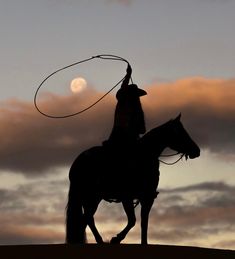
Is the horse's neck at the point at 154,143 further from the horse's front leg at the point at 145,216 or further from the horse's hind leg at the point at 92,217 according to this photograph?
the horse's hind leg at the point at 92,217

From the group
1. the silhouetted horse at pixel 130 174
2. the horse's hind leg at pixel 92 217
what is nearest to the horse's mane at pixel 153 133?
the silhouetted horse at pixel 130 174

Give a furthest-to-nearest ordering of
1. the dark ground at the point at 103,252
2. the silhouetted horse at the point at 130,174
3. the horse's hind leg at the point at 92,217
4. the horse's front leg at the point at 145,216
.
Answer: the horse's hind leg at the point at 92,217, the silhouetted horse at the point at 130,174, the horse's front leg at the point at 145,216, the dark ground at the point at 103,252

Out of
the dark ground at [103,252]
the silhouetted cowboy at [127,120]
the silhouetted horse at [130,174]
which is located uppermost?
the silhouetted cowboy at [127,120]

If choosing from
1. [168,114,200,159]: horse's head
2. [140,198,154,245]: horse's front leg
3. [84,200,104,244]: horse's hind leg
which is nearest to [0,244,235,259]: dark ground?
[140,198,154,245]: horse's front leg

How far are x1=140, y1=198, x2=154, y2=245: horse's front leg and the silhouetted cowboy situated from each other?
1.12 meters

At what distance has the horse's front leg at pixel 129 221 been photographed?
20.8m

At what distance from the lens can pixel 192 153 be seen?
21.3m

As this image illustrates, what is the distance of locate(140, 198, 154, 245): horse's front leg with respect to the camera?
2073 centimetres

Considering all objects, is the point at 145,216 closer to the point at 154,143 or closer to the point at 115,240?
the point at 115,240

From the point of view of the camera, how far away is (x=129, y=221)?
2108cm

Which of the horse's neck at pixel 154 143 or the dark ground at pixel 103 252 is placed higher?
the horse's neck at pixel 154 143

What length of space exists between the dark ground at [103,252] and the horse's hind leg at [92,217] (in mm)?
2326

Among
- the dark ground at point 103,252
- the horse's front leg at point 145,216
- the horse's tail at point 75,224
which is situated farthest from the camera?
the horse's tail at point 75,224

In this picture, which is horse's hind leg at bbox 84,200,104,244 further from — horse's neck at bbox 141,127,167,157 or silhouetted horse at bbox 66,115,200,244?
horse's neck at bbox 141,127,167,157
